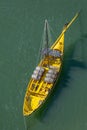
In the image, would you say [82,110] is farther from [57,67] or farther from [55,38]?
[55,38]

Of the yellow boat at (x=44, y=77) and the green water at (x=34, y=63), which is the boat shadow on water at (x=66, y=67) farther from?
the yellow boat at (x=44, y=77)

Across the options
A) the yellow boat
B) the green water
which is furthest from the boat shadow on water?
the yellow boat

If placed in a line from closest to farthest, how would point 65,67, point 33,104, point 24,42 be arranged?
1. point 33,104
2. point 65,67
3. point 24,42

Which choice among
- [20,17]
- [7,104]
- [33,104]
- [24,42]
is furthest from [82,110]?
[20,17]

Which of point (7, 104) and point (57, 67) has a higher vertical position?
point (57, 67)

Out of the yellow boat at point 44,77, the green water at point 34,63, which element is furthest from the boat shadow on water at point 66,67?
the yellow boat at point 44,77

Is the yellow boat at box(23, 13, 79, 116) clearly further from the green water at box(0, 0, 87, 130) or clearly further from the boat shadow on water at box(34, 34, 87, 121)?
the green water at box(0, 0, 87, 130)

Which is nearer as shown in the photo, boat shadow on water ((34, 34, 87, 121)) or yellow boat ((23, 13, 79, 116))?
yellow boat ((23, 13, 79, 116))
